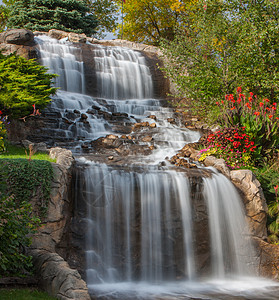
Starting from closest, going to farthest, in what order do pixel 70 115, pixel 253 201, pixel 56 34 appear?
pixel 253 201 → pixel 70 115 → pixel 56 34

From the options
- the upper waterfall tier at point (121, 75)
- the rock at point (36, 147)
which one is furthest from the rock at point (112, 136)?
the upper waterfall tier at point (121, 75)

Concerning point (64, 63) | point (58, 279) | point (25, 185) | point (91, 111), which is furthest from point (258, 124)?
point (64, 63)

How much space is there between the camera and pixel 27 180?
24.3 feet

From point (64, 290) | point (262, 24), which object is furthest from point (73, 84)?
point (64, 290)

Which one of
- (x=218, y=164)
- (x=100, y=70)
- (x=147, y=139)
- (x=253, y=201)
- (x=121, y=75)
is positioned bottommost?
(x=253, y=201)

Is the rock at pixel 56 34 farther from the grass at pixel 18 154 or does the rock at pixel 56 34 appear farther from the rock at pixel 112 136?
the grass at pixel 18 154

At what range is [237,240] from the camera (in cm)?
958

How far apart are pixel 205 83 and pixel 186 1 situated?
20.2m

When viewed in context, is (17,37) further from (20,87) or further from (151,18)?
(151,18)

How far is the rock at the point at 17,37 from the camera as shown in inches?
695

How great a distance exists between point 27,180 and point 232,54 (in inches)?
433

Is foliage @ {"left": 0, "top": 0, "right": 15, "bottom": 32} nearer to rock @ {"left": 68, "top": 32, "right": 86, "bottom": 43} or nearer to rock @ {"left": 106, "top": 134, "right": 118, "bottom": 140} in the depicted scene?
rock @ {"left": 68, "top": 32, "right": 86, "bottom": 43}

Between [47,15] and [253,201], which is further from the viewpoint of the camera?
[47,15]

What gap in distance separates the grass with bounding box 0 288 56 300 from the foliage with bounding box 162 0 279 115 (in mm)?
11260
